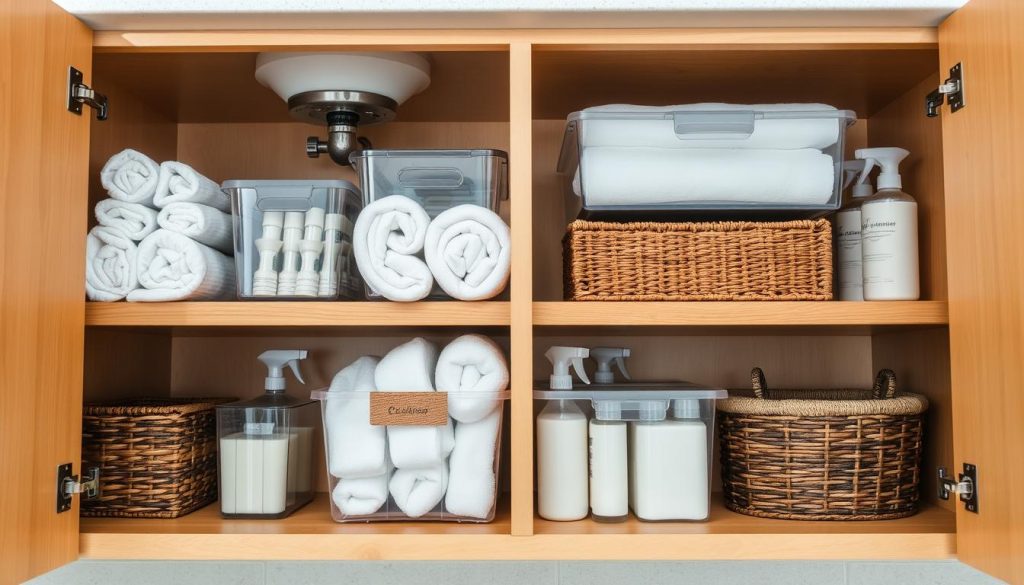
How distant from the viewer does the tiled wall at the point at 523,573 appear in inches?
51.0

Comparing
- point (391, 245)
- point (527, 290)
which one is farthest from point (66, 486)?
point (527, 290)

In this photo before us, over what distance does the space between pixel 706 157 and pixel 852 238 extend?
0.82ft

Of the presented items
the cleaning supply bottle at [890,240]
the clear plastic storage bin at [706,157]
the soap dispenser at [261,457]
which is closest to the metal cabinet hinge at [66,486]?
the soap dispenser at [261,457]

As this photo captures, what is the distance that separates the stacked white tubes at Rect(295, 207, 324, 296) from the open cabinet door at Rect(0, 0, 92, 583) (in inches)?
9.7

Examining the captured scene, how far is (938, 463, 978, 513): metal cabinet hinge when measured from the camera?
2.90 feet

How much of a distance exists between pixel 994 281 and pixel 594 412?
46cm

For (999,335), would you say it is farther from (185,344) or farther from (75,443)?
(185,344)

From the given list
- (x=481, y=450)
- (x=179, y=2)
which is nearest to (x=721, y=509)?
(x=481, y=450)

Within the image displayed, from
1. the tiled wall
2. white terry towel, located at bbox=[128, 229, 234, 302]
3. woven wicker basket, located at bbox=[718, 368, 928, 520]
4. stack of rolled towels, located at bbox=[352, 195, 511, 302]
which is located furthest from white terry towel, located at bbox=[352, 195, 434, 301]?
the tiled wall

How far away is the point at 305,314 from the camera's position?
959 millimetres

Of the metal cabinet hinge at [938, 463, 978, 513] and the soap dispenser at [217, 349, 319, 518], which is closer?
the metal cabinet hinge at [938, 463, 978, 513]

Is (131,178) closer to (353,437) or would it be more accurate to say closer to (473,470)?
(353,437)

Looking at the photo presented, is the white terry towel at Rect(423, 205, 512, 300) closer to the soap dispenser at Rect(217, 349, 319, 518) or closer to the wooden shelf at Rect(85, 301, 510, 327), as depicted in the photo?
the wooden shelf at Rect(85, 301, 510, 327)

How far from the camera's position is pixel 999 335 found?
838 mm
